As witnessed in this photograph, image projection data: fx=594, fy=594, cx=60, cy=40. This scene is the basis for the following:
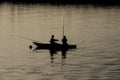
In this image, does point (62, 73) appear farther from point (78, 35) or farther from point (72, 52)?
point (78, 35)

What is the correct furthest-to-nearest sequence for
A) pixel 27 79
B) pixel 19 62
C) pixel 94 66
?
1. pixel 19 62
2. pixel 94 66
3. pixel 27 79

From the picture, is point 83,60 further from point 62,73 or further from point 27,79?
point 27,79

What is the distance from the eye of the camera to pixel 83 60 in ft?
170

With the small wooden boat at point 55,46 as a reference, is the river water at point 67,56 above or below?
below

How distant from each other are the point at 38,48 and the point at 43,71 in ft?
51.5

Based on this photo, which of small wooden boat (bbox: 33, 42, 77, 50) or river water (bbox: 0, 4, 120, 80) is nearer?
river water (bbox: 0, 4, 120, 80)

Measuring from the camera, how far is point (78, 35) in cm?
7725

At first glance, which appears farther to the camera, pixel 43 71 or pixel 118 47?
pixel 118 47

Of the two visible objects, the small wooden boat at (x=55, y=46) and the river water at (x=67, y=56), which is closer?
the river water at (x=67, y=56)

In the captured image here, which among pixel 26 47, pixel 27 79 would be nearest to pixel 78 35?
pixel 26 47

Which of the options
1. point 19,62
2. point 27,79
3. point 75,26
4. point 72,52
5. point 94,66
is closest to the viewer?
point 27,79

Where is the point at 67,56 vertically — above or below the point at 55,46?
below

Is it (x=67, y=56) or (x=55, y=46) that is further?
(x=55, y=46)

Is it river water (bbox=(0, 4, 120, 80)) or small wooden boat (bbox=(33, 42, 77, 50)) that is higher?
small wooden boat (bbox=(33, 42, 77, 50))
